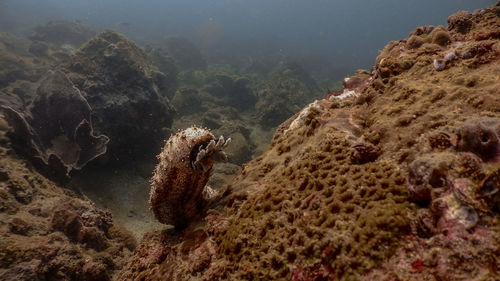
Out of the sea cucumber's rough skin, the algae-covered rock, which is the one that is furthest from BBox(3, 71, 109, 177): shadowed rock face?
the algae-covered rock

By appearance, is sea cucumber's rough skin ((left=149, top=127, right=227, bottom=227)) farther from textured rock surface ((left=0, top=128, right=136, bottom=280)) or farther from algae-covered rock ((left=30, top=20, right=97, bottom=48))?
algae-covered rock ((left=30, top=20, right=97, bottom=48))

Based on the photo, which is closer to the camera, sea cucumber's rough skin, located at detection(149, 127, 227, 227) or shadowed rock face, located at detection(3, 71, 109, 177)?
sea cucumber's rough skin, located at detection(149, 127, 227, 227)

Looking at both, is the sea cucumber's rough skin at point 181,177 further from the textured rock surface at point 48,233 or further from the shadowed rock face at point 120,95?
the shadowed rock face at point 120,95

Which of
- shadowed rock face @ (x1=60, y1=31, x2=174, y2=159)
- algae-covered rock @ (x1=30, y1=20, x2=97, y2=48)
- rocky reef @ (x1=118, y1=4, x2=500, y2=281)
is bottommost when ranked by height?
rocky reef @ (x1=118, y1=4, x2=500, y2=281)

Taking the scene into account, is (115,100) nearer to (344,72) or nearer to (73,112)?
(73,112)

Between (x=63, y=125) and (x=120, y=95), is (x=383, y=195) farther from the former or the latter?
(x=120, y=95)

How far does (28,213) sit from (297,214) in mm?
4429

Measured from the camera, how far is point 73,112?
6902 mm

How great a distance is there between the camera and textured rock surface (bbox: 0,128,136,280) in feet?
10.7

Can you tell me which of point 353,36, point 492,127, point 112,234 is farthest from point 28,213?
point 353,36

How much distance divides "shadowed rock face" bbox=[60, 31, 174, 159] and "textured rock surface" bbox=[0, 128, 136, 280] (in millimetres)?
3096

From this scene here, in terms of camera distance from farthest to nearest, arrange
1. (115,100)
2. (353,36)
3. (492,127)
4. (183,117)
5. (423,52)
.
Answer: (353,36)
(183,117)
(115,100)
(423,52)
(492,127)

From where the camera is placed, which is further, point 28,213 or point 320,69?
point 320,69

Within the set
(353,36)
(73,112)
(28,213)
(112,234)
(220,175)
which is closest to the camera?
(28,213)
